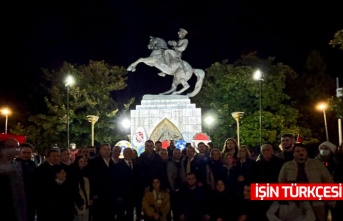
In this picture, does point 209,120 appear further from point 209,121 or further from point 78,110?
point 78,110

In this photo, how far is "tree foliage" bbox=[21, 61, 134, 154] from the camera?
30.6 metres

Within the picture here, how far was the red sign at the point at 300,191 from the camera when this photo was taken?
6293 millimetres

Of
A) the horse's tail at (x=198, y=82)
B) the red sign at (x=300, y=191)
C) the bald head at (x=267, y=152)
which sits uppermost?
the horse's tail at (x=198, y=82)

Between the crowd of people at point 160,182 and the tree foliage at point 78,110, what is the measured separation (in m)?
20.8

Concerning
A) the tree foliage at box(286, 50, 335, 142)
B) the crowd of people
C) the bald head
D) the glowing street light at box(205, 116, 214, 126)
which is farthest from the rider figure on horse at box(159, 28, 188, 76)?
the tree foliage at box(286, 50, 335, 142)

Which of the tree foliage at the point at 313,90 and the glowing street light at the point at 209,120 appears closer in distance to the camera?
the glowing street light at the point at 209,120

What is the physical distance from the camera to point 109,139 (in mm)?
31172

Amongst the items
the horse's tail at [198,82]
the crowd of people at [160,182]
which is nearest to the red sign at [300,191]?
the crowd of people at [160,182]

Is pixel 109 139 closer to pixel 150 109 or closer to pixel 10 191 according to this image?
pixel 150 109

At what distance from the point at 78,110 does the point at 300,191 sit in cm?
2666

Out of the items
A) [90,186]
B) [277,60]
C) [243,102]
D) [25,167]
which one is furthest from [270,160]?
[277,60]

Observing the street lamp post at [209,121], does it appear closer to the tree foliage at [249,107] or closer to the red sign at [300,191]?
the tree foliage at [249,107]

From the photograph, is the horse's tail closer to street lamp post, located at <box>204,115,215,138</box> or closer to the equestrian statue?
the equestrian statue

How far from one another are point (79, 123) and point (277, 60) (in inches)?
838
